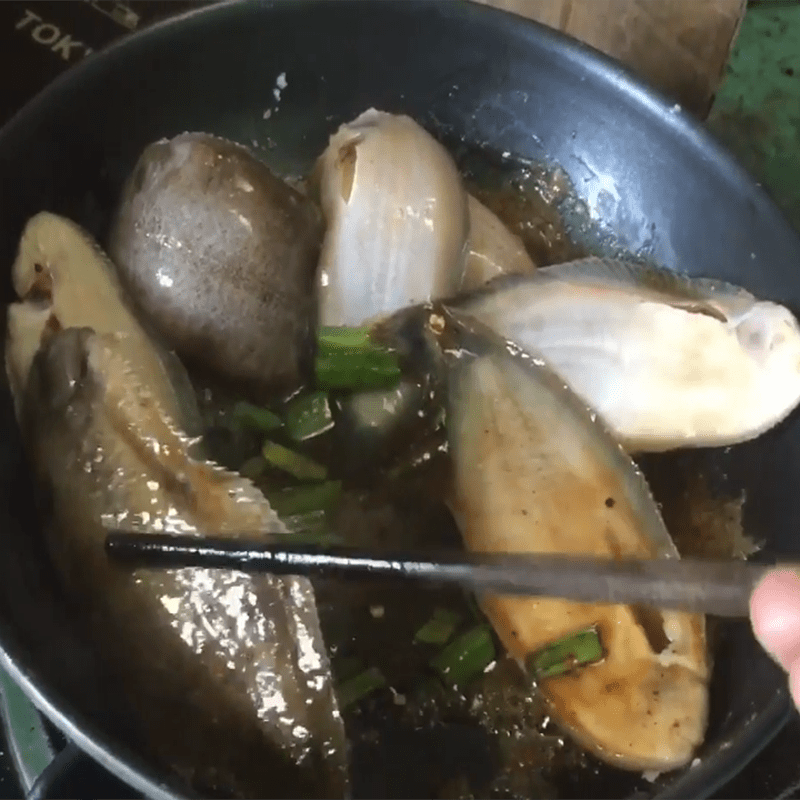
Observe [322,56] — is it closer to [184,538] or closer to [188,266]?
[188,266]

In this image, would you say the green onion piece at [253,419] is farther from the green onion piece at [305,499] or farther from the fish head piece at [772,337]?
the fish head piece at [772,337]

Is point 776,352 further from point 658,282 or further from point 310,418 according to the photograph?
point 310,418

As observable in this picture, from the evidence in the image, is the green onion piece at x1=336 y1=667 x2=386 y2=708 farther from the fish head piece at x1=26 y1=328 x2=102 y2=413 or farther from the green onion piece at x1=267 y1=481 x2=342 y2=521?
the fish head piece at x1=26 y1=328 x2=102 y2=413

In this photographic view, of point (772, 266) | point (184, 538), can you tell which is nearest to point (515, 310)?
point (772, 266)

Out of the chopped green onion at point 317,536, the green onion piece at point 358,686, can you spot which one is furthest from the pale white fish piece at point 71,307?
the green onion piece at point 358,686

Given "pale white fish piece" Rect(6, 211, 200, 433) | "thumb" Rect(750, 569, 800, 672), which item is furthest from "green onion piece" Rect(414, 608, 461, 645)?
"thumb" Rect(750, 569, 800, 672)
